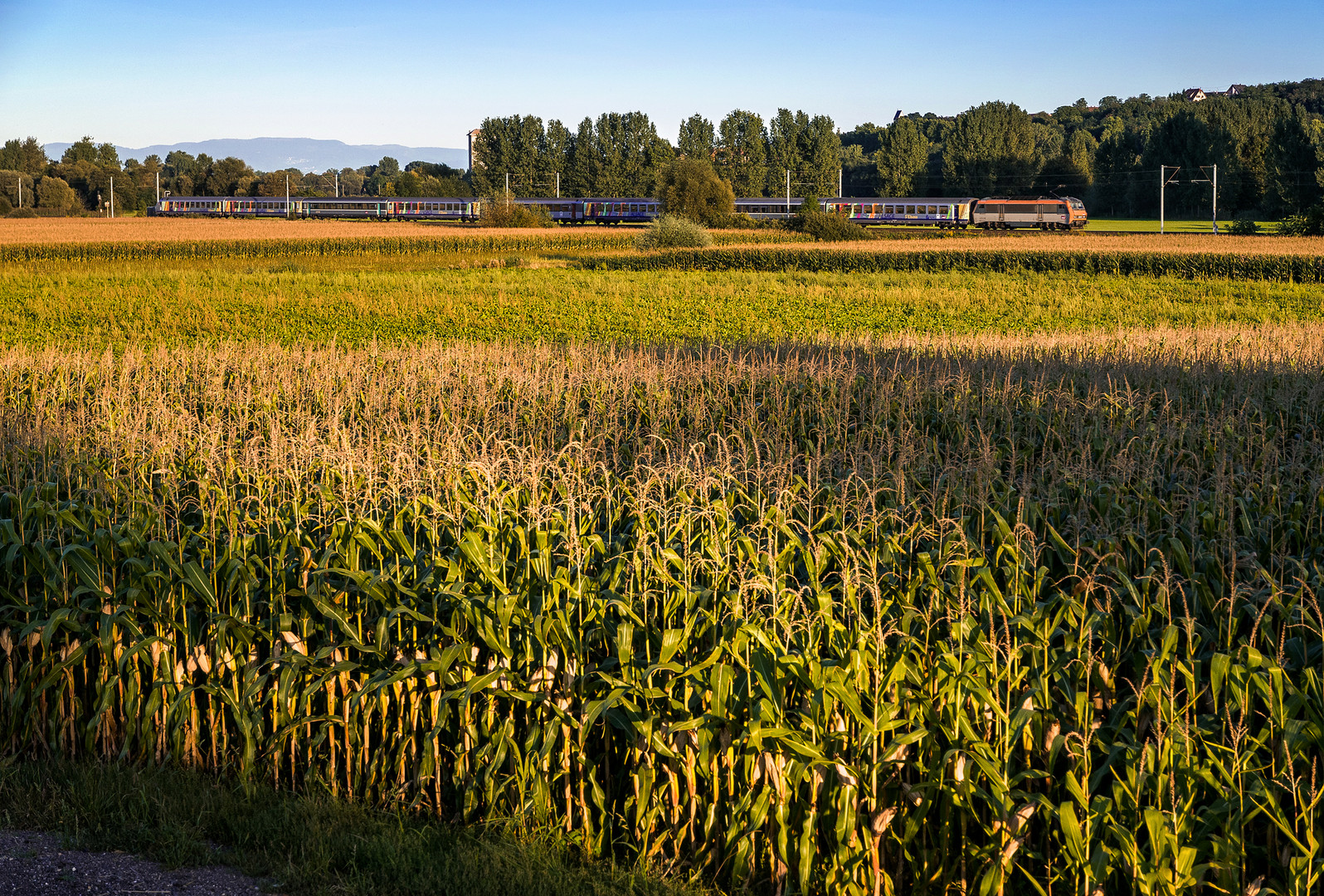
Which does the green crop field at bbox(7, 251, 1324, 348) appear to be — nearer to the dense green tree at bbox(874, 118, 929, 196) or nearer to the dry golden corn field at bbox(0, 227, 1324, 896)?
the dry golden corn field at bbox(0, 227, 1324, 896)

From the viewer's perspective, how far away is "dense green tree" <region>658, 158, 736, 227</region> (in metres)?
86.3

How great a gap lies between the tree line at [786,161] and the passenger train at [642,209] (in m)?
17.1

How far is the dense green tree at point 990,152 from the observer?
126 metres

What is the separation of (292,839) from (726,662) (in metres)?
1.99

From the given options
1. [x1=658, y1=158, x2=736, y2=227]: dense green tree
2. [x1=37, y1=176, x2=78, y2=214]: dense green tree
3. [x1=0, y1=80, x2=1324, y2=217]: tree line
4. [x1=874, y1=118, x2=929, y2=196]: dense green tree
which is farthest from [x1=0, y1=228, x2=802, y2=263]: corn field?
[x1=874, y1=118, x2=929, y2=196]: dense green tree

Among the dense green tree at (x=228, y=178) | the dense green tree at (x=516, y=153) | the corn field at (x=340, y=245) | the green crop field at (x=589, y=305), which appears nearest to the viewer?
the green crop field at (x=589, y=305)

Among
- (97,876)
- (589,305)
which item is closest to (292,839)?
(97,876)

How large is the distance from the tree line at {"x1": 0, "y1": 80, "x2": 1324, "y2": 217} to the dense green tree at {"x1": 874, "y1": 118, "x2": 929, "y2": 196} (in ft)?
0.52

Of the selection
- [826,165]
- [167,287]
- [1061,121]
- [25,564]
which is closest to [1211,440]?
[25,564]

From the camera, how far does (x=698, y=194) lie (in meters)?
86.7

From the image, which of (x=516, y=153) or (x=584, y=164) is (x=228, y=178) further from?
(x=584, y=164)

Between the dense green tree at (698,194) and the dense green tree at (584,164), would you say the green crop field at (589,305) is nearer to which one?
the dense green tree at (698,194)

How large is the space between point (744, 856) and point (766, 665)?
0.76 m

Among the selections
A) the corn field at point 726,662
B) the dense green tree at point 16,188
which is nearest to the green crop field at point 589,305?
the corn field at point 726,662
